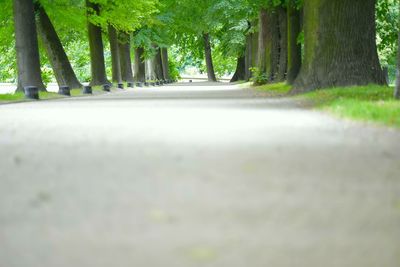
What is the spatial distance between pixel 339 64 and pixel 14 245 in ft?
44.7

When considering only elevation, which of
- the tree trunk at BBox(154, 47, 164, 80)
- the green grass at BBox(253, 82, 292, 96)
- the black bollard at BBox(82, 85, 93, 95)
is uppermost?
the tree trunk at BBox(154, 47, 164, 80)

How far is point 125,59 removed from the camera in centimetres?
3997

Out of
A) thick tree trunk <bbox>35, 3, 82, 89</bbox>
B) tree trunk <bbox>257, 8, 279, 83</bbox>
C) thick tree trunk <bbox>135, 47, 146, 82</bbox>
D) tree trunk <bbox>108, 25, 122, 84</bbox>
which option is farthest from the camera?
thick tree trunk <bbox>135, 47, 146, 82</bbox>

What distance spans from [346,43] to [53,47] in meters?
13.0

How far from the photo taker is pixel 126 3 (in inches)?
1128

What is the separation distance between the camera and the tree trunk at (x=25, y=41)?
2052 centimetres

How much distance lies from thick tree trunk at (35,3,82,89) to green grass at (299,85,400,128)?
13214 millimetres

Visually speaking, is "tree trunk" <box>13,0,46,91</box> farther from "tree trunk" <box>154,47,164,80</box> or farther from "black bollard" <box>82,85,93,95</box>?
"tree trunk" <box>154,47,164,80</box>

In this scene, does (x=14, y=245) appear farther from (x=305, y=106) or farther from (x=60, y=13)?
(x=60, y=13)

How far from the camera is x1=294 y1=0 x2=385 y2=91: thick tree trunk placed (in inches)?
625

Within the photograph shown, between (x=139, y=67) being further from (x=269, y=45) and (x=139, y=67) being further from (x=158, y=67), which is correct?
(x=269, y=45)

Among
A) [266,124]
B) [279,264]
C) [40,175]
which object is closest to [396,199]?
[279,264]

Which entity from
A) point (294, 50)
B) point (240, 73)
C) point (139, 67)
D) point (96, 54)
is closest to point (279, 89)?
point (294, 50)

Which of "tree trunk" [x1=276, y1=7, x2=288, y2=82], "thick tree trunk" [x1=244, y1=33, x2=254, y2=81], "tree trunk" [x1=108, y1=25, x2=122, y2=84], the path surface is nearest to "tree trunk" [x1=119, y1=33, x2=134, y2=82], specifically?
"tree trunk" [x1=108, y1=25, x2=122, y2=84]
